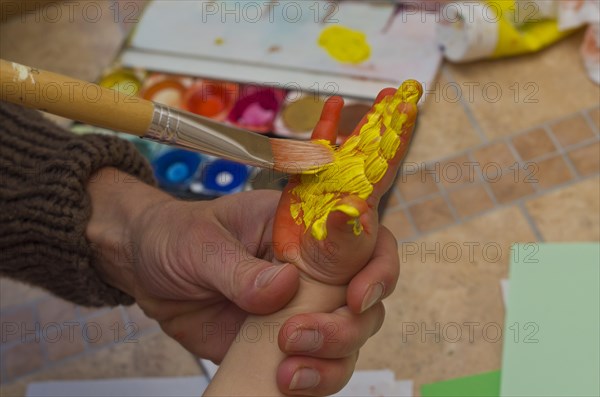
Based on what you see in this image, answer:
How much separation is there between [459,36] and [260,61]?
0.26 meters

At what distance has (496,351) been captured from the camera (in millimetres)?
607

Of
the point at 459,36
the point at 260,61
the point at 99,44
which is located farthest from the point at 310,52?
the point at 99,44

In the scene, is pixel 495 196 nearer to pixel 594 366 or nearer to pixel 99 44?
pixel 594 366

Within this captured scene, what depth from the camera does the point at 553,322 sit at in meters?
0.60

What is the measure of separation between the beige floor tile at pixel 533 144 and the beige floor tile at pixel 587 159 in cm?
3

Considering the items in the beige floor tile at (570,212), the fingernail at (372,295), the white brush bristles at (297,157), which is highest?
the white brush bristles at (297,157)

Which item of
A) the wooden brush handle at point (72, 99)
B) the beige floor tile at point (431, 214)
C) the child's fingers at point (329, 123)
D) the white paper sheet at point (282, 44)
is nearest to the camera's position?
the wooden brush handle at point (72, 99)

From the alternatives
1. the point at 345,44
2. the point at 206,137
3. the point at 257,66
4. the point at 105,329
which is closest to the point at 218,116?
the point at 257,66

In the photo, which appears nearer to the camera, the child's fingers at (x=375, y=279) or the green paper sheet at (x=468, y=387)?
the child's fingers at (x=375, y=279)

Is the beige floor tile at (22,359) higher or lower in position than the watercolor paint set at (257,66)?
lower

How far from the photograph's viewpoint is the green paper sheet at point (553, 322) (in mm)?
573

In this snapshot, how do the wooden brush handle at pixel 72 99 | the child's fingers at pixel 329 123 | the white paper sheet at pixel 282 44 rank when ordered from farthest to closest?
1. the white paper sheet at pixel 282 44
2. the child's fingers at pixel 329 123
3. the wooden brush handle at pixel 72 99

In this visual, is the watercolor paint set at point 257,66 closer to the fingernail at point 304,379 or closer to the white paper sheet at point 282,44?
the white paper sheet at point 282,44

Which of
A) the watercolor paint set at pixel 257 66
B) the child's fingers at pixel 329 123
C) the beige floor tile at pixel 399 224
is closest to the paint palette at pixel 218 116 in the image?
the watercolor paint set at pixel 257 66
